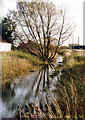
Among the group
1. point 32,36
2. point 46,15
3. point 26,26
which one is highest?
point 46,15

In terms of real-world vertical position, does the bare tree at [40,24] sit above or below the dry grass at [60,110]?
above

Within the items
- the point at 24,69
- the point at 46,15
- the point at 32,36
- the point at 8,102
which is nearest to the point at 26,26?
the point at 32,36

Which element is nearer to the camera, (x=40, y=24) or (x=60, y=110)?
(x=60, y=110)

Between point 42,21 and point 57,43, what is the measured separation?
90.2 inches

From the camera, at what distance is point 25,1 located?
13180 millimetres

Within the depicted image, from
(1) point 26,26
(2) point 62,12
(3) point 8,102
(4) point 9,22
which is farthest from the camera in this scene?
(4) point 9,22

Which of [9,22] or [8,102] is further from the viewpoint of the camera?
[9,22]

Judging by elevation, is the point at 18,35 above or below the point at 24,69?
above

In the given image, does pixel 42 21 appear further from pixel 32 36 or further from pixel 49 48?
pixel 49 48

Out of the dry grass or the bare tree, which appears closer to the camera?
the dry grass

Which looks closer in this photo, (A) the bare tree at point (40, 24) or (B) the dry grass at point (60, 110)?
(B) the dry grass at point (60, 110)

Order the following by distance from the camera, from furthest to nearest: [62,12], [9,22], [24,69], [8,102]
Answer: [9,22] < [62,12] < [24,69] < [8,102]

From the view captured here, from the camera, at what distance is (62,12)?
1258cm

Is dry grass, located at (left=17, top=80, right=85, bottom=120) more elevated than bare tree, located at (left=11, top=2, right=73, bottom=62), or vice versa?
bare tree, located at (left=11, top=2, right=73, bottom=62)
